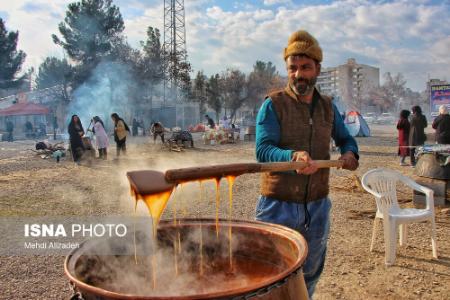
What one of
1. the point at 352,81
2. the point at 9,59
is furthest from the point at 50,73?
the point at 352,81

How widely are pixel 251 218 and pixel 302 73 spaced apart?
383cm

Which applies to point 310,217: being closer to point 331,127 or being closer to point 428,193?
point 331,127

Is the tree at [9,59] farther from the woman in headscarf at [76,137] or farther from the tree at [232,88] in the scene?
the woman in headscarf at [76,137]

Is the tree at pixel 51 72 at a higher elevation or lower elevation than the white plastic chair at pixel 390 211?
higher

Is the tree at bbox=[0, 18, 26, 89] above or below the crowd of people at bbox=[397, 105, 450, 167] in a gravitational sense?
above

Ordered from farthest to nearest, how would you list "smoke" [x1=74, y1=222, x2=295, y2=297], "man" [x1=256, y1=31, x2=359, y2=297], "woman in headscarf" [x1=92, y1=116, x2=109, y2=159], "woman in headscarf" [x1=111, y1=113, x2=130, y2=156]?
"woman in headscarf" [x1=111, y1=113, x2=130, y2=156] < "woman in headscarf" [x1=92, y1=116, x2=109, y2=159] < "man" [x1=256, y1=31, x2=359, y2=297] < "smoke" [x1=74, y1=222, x2=295, y2=297]

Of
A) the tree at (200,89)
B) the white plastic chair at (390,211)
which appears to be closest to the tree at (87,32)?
the tree at (200,89)

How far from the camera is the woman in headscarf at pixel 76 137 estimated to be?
11969 mm

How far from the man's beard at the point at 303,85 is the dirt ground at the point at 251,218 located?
79.8 inches

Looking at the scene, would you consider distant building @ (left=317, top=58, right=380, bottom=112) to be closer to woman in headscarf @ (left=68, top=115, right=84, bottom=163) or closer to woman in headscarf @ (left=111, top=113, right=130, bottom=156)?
woman in headscarf @ (left=111, top=113, right=130, bottom=156)

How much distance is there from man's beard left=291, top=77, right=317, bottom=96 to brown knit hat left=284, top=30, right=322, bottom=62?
0.14m

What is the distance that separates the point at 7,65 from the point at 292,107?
123 ft

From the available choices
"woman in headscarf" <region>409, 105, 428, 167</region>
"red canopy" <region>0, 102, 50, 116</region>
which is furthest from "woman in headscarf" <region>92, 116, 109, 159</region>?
"red canopy" <region>0, 102, 50, 116</region>

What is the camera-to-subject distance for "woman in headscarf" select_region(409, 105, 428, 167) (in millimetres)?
10547
